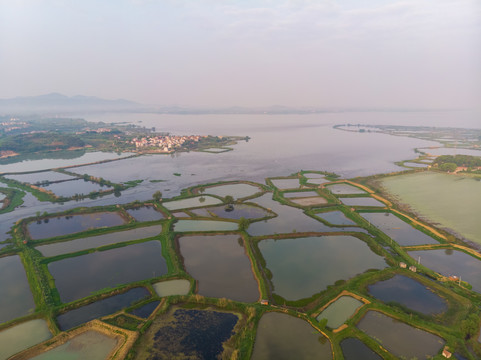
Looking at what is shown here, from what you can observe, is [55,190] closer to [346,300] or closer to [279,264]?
[279,264]

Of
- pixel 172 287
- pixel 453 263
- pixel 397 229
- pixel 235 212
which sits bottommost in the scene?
pixel 172 287

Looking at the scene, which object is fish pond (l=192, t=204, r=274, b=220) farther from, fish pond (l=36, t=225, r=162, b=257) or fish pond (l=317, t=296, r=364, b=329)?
fish pond (l=317, t=296, r=364, b=329)

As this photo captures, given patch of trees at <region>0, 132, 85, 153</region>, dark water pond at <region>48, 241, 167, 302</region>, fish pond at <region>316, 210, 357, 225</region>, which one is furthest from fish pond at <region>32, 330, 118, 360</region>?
patch of trees at <region>0, 132, 85, 153</region>

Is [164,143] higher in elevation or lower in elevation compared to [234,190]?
higher

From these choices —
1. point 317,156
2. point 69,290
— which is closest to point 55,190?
point 69,290

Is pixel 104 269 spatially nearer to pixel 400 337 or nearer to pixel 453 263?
pixel 400 337

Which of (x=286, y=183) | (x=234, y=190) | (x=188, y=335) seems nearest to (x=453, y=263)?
(x=188, y=335)

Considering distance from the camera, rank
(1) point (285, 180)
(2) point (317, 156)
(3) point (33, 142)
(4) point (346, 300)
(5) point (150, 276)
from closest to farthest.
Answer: (4) point (346, 300) → (5) point (150, 276) → (1) point (285, 180) → (2) point (317, 156) → (3) point (33, 142)
